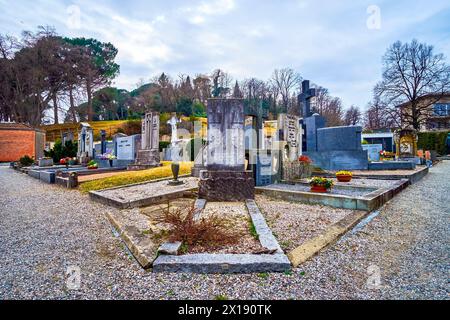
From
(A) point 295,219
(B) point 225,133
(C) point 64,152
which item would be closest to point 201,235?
(A) point 295,219

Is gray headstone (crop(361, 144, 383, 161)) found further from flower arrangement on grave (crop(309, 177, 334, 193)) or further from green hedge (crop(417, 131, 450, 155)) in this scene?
green hedge (crop(417, 131, 450, 155))

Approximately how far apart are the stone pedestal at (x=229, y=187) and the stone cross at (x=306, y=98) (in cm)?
867

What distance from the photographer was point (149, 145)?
12.4 m

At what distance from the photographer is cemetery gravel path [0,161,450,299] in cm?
213

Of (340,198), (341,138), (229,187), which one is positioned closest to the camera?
(340,198)

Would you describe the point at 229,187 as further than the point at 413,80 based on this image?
No

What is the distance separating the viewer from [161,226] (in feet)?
12.6

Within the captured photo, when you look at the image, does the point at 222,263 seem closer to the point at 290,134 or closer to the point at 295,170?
the point at 295,170

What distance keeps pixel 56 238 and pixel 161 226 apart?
4.88ft

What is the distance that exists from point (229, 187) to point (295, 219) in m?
1.91

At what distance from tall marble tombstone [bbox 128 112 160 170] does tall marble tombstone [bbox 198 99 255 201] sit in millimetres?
6516

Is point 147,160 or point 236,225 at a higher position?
point 147,160

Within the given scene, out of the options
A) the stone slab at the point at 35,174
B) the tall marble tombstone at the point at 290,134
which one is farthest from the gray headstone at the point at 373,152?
the stone slab at the point at 35,174

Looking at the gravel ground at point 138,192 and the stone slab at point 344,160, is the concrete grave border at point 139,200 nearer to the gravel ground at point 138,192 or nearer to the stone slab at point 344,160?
the gravel ground at point 138,192
